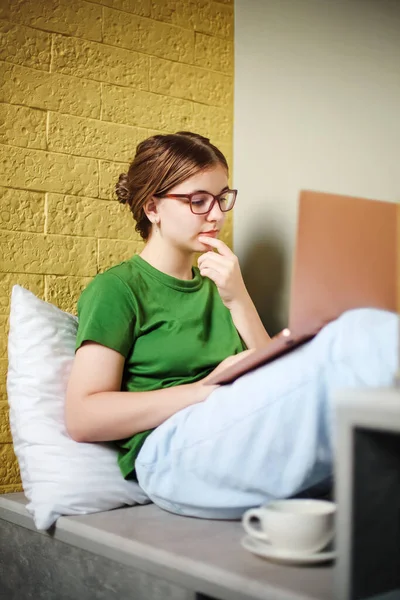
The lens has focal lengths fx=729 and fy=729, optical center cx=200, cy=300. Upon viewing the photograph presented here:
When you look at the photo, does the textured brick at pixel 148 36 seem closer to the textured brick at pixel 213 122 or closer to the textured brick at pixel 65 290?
the textured brick at pixel 213 122

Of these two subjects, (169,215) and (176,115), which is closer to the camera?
(169,215)

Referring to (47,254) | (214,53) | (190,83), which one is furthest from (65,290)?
(214,53)

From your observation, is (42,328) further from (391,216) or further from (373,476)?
(373,476)

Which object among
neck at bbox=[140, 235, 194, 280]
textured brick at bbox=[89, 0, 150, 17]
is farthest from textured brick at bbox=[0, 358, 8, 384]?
textured brick at bbox=[89, 0, 150, 17]

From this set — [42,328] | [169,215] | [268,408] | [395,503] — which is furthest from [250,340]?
[395,503]

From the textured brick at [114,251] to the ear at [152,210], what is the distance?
238mm

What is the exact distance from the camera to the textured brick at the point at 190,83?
7.06ft

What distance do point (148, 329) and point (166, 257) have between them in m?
0.22

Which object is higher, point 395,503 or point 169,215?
point 169,215

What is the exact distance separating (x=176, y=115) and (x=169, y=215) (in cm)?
54

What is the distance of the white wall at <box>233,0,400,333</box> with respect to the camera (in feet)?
6.31

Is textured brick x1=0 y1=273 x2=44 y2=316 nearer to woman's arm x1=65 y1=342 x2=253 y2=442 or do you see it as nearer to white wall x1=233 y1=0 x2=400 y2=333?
woman's arm x1=65 y1=342 x2=253 y2=442

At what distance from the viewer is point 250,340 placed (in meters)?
1.81

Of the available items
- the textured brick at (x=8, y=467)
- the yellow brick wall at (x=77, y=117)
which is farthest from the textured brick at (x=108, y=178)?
the textured brick at (x=8, y=467)
